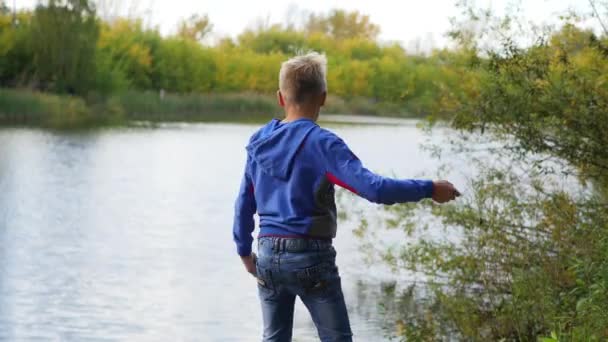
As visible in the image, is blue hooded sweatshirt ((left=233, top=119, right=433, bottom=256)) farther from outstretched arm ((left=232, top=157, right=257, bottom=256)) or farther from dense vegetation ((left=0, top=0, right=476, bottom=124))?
dense vegetation ((left=0, top=0, right=476, bottom=124))

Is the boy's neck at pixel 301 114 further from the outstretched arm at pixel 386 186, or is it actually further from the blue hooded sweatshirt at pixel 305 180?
the outstretched arm at pixel 386 186

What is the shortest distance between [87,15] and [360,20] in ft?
204

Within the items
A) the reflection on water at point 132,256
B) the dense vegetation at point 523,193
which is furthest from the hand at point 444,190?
the reflection on water at point 132,256

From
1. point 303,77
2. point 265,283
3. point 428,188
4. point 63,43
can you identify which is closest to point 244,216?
point 265,283

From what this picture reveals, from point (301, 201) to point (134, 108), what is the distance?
169ft

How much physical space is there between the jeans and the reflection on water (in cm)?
467

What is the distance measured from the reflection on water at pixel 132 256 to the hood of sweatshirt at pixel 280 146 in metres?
4.69

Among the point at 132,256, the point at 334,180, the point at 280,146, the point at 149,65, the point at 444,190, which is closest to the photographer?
the point at 444,190

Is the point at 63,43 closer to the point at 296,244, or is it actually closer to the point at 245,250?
the point at 245,250

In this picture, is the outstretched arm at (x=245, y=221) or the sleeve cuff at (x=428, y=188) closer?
the sleeve cuff at (x=428, y=188)

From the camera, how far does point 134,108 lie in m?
55.3

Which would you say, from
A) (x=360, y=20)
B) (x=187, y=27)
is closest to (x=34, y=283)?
(x=187, y=27)

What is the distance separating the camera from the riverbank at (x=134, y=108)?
42.4m

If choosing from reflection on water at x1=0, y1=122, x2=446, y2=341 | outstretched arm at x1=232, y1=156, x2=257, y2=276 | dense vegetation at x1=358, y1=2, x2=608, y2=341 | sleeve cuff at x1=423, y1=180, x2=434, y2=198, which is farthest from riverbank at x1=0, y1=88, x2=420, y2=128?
sleeve cuff at x1=423, y1=180, x2=434, y2=198
